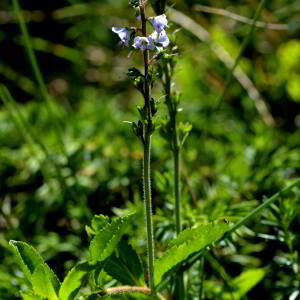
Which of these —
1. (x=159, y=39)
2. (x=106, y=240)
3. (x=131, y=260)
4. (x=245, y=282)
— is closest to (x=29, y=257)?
(x=106, y=240)

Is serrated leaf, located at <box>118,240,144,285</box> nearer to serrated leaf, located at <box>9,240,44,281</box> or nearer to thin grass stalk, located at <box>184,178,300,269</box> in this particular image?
thin grass stalk, located at <box>184,178,300,269</box>

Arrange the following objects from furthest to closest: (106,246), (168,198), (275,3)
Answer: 1. (275,3)
2. (168,198)
3. (106,246)

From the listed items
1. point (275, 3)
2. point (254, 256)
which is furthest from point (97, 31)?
point (254, 256)

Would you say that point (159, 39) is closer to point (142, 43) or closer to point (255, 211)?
point (142, 43)

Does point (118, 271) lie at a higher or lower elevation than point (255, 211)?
lower

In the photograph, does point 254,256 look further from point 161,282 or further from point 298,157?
point 161,282
